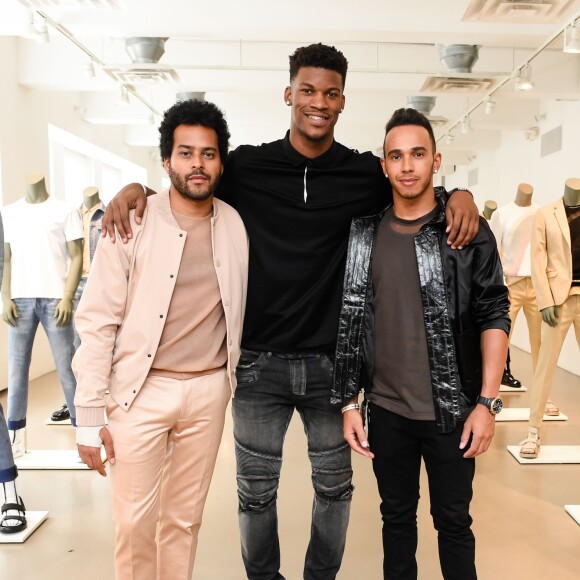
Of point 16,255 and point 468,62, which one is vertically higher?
point 468,62

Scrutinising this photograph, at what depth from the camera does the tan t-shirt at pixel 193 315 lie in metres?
1.99

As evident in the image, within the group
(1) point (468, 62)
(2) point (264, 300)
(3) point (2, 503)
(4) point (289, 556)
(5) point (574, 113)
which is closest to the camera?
(2) point (264, 300)

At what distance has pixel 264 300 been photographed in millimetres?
2098

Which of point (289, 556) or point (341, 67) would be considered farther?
point (289, 556)

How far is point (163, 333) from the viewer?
199cm

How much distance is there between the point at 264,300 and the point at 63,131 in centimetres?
707

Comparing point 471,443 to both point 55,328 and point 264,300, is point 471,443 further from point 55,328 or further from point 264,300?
point 55,328

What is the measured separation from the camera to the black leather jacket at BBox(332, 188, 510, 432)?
6.25 ft

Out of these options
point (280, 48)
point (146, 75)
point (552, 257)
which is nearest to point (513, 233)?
point (552, 257)

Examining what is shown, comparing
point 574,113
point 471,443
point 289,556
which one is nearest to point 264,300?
point 471,443

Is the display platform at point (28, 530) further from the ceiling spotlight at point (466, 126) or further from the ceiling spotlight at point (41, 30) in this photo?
the ceiling spotlight at point (466, 126)

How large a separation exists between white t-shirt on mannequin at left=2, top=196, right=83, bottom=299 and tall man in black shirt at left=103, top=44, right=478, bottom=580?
7.70 feet

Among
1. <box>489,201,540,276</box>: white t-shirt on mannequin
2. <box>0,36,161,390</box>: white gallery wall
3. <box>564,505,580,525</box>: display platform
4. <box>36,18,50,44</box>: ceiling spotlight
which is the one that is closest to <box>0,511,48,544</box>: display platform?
<box>564,505,580,525</box>: display platform

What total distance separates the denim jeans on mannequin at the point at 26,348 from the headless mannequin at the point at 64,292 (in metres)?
0.06
